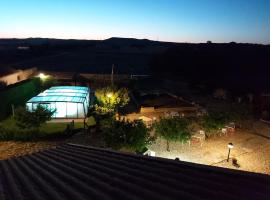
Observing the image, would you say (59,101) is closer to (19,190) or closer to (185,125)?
(185,125)

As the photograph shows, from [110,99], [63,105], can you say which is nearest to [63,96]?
[63,105]

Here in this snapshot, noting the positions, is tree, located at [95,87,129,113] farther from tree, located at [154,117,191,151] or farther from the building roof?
tree, located at [154,117,191,151]

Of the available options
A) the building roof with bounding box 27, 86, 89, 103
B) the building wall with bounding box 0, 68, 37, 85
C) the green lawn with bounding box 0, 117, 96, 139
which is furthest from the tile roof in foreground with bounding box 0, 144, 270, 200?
the building wall with bounding box 0, 68, 37, 85

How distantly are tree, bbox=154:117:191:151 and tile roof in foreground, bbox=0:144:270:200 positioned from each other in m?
8.86

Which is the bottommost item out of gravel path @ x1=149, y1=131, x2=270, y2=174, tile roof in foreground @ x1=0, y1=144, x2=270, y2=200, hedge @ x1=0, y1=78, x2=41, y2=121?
gravel path @ x1=149, y1=131, x2=270, y2=174

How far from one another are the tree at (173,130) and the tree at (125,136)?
1624 mm

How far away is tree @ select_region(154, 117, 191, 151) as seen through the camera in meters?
17.5

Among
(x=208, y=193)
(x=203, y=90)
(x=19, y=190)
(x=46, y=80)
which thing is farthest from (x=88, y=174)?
(x=203, y=90)

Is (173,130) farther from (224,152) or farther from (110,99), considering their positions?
(110,99)

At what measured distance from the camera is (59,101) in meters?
23.6

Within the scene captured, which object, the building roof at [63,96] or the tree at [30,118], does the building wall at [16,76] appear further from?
the tree at [30,118]

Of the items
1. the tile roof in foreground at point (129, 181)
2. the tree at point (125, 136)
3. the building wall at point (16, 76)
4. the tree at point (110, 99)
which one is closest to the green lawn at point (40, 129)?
the tree at point (110, 99)

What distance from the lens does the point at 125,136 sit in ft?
52.3

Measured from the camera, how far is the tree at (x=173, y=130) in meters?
17.5
